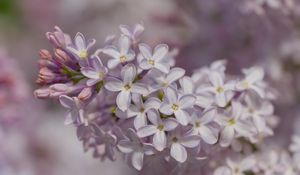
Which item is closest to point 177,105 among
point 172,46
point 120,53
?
point 120,53

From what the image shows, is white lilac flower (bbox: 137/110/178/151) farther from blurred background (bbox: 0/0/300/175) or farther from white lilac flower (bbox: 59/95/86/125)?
blurred background (bbox: 0/0/300/175)

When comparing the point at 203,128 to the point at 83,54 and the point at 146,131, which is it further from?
the point at 83,54


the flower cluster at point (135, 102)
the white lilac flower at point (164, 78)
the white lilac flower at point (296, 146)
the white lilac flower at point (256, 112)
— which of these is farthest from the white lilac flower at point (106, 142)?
the white lilac flower at point (296, 146)

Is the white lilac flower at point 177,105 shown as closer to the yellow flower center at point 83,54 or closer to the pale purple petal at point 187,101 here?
the pale purple petal at point 187,101

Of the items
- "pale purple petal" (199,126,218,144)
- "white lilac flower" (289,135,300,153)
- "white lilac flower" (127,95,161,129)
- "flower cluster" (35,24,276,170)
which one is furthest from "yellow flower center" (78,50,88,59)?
"white lilac flower" (289,135,300,153)

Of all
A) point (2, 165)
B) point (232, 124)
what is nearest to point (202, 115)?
point (232, 124)

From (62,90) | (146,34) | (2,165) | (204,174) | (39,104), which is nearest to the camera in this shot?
(62,90)

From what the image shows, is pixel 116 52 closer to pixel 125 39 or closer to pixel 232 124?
pixel 125 39
